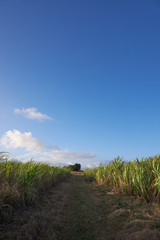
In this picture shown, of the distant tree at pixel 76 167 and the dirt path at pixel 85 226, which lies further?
the distant tree at pixel 76 167

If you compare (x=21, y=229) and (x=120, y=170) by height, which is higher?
(x=120, y=170)

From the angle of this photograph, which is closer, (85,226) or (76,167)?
(85,226)

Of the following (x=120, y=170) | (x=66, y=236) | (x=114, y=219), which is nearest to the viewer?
(x=66, y=236)

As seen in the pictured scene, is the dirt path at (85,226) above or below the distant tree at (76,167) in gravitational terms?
above

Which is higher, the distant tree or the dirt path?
the dirt path

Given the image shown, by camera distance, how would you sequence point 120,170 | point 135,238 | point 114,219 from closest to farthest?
point 135,238 → point 114,219 → point 120,170

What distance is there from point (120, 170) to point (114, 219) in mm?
5146

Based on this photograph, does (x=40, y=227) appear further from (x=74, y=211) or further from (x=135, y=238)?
(x=135, y=238)

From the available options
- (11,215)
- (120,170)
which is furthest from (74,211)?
(120,170)

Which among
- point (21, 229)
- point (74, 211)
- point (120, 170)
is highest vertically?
point (120, 170)

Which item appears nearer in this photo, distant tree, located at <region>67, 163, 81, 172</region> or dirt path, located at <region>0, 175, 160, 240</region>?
dirt path, located at <region>0, 175, 160, 240</region>

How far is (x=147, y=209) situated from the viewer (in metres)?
4.78

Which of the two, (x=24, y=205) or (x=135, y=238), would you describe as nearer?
(x=135, y=238)

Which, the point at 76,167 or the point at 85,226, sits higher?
the point at 85,226
